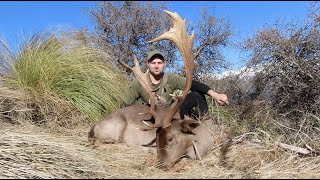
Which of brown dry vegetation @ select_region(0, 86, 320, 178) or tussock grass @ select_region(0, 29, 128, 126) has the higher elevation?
tussock grass @ select_region(0, 29, 128, 126)

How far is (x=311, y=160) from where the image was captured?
4.91 metres

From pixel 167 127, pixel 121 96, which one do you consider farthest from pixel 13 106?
pixel 167 127

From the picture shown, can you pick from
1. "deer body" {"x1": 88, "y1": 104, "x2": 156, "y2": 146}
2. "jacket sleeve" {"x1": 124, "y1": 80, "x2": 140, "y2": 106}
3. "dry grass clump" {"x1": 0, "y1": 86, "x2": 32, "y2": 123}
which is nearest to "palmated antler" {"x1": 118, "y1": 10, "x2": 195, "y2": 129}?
"deer body" {"x1": 88, "y1": 104, "x2": 156, "y2": 146}

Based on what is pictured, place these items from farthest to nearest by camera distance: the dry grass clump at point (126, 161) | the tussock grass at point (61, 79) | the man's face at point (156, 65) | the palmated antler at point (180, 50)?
1. the tussock grass at point (61, 79)
2. the man's face at point (156, 65)
3. the palmated antler at point (180, 50)
4. the dry grass clump at point (126, 161)

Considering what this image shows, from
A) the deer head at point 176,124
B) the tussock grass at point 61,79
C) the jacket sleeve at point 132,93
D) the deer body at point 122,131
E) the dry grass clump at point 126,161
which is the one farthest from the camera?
the tussock grass at point 61,79

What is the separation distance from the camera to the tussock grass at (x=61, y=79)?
268 inches

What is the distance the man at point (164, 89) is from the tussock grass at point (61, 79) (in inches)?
23.7

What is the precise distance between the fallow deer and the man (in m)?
0.47

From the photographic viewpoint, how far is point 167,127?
5.23 m

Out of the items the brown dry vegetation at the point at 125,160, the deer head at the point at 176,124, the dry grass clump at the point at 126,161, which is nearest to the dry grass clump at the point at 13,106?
the brown dry vegetation at the point at 125,160

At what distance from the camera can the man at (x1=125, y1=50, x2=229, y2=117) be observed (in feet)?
20.9

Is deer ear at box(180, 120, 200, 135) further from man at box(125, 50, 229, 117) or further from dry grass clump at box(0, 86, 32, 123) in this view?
dry grass clump at box(0, 86, 32, 123)

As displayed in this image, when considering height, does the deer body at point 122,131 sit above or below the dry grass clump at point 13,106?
below

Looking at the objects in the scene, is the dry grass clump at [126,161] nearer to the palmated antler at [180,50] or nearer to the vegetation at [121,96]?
the vegetation at [121,96]
